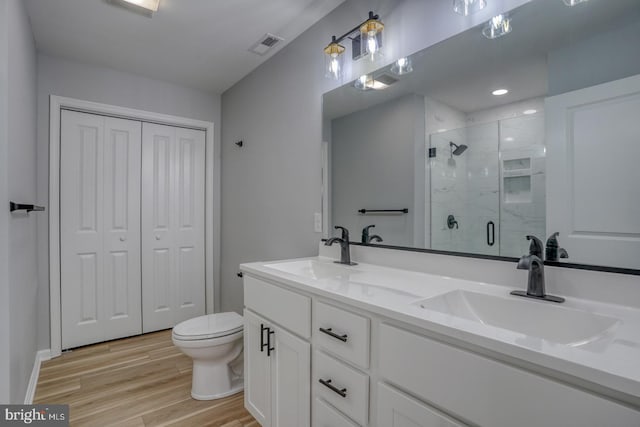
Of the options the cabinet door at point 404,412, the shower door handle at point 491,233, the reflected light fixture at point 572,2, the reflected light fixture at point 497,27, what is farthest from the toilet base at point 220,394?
the reflected light fixture at point 572,2

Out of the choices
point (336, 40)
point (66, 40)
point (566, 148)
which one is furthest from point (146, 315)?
point (566, 148)

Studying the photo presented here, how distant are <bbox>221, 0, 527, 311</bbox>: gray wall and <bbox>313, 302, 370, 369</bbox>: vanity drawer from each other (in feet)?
3.02

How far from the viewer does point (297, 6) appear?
193 centimetres

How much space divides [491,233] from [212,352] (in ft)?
5.53

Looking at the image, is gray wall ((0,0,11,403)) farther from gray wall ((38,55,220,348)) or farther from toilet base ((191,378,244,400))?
gray wall ((38,55,220,348))

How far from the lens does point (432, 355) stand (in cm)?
82

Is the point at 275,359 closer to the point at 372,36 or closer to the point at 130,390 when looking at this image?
the point at 130,390

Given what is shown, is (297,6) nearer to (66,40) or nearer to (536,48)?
(536,48)

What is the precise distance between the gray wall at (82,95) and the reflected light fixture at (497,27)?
2774mm

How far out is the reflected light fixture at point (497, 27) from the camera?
3.91ft

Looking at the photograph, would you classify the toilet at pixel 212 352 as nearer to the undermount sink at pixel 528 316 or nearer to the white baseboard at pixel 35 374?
the white baseboard at pixel 35 374

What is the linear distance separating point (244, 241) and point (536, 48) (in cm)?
244

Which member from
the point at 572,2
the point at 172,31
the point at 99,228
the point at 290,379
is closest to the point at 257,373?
the point at 290,379
